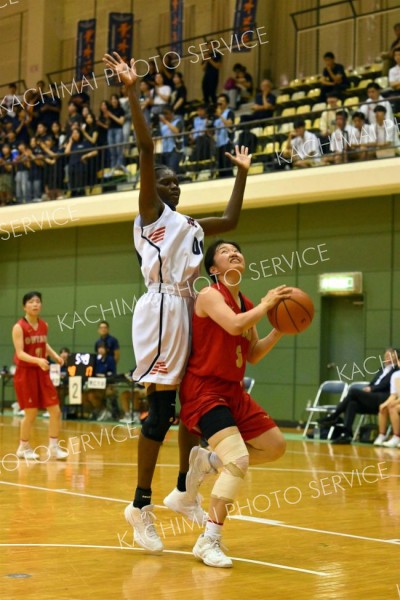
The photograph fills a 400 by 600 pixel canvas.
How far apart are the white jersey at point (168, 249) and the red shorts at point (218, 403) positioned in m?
0.55

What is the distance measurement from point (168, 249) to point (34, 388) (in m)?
5.66

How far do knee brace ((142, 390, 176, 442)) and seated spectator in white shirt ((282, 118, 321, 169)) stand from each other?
10.9m

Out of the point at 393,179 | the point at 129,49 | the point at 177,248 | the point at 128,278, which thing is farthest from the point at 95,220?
the point at 177,248

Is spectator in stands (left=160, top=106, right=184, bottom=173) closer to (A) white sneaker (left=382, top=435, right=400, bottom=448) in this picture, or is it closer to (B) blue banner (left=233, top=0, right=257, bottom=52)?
(B) blue banner (left=233, top=0, right=257, bottom=52)

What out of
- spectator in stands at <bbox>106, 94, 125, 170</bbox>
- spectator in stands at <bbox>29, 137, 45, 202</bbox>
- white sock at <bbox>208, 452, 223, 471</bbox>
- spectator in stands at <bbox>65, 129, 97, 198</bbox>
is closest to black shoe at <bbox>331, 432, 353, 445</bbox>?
spectator in stands at <bbox>106, 94, 125, 170</bbox>

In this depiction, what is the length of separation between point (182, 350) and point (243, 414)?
0.47 metres

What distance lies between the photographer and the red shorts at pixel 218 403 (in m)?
4.84

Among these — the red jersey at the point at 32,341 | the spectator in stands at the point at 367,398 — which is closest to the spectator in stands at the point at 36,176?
the spectator in stands at the point at 367,398

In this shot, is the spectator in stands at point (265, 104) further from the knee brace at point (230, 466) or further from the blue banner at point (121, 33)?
the knee brace at point (230, 466)

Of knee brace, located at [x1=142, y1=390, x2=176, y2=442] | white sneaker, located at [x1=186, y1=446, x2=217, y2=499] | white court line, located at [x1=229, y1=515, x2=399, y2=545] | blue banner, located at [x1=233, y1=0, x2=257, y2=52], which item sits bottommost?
white court line, located at [x1=229, y1=515, x2=399, y2=545]

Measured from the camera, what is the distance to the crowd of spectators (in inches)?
605

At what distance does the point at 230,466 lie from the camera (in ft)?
15.3

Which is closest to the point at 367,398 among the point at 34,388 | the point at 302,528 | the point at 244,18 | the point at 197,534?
the point at 34,388

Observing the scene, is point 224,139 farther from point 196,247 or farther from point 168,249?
point 168,249
